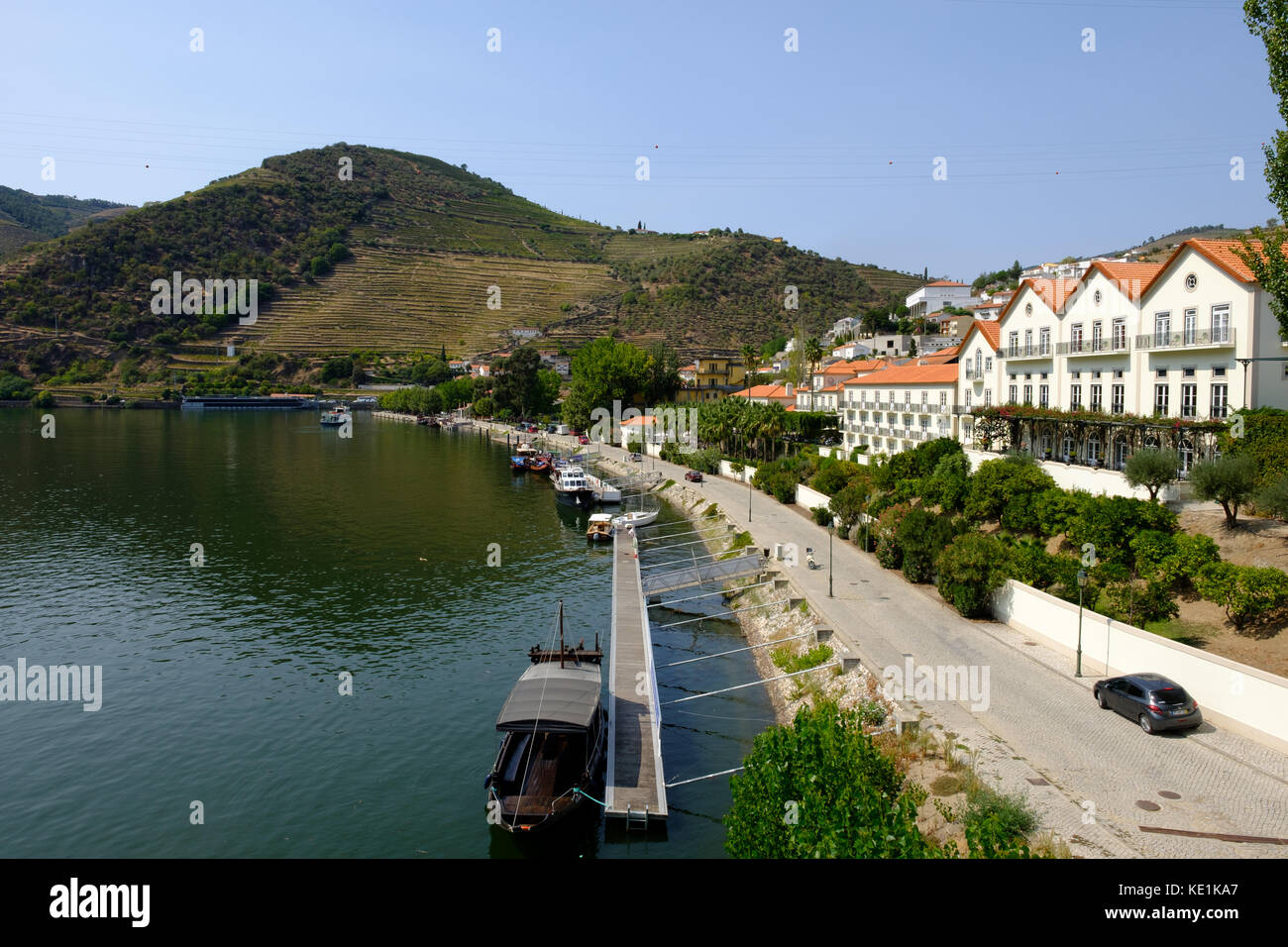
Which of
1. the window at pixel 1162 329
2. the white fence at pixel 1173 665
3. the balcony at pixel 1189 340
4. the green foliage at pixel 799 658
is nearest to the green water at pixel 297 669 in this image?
the green foliage at pixel 799 658

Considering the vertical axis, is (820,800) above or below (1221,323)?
below

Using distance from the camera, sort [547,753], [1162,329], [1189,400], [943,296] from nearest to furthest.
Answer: [547,753] → [1189,400] → [1162,329] → [943,296]

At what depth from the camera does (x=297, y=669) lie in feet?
104

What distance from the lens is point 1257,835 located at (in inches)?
608

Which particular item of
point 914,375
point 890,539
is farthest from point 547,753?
point 914,375

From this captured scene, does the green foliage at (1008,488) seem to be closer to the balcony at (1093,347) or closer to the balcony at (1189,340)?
the balcony at (1093,347)

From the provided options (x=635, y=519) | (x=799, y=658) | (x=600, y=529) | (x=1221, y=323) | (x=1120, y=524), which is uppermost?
(x=1221, y=323)

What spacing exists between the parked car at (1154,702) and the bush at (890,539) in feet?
54.6

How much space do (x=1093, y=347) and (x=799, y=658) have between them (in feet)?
83.2

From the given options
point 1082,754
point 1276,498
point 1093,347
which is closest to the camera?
point 1082,754

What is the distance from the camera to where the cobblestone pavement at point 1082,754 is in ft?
52.0

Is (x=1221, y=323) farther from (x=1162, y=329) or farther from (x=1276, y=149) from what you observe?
(x=1276, y=149)

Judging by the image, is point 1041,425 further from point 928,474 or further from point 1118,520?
point 1118,520

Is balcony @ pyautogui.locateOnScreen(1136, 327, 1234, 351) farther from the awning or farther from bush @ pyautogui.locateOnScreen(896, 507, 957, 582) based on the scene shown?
the awning
